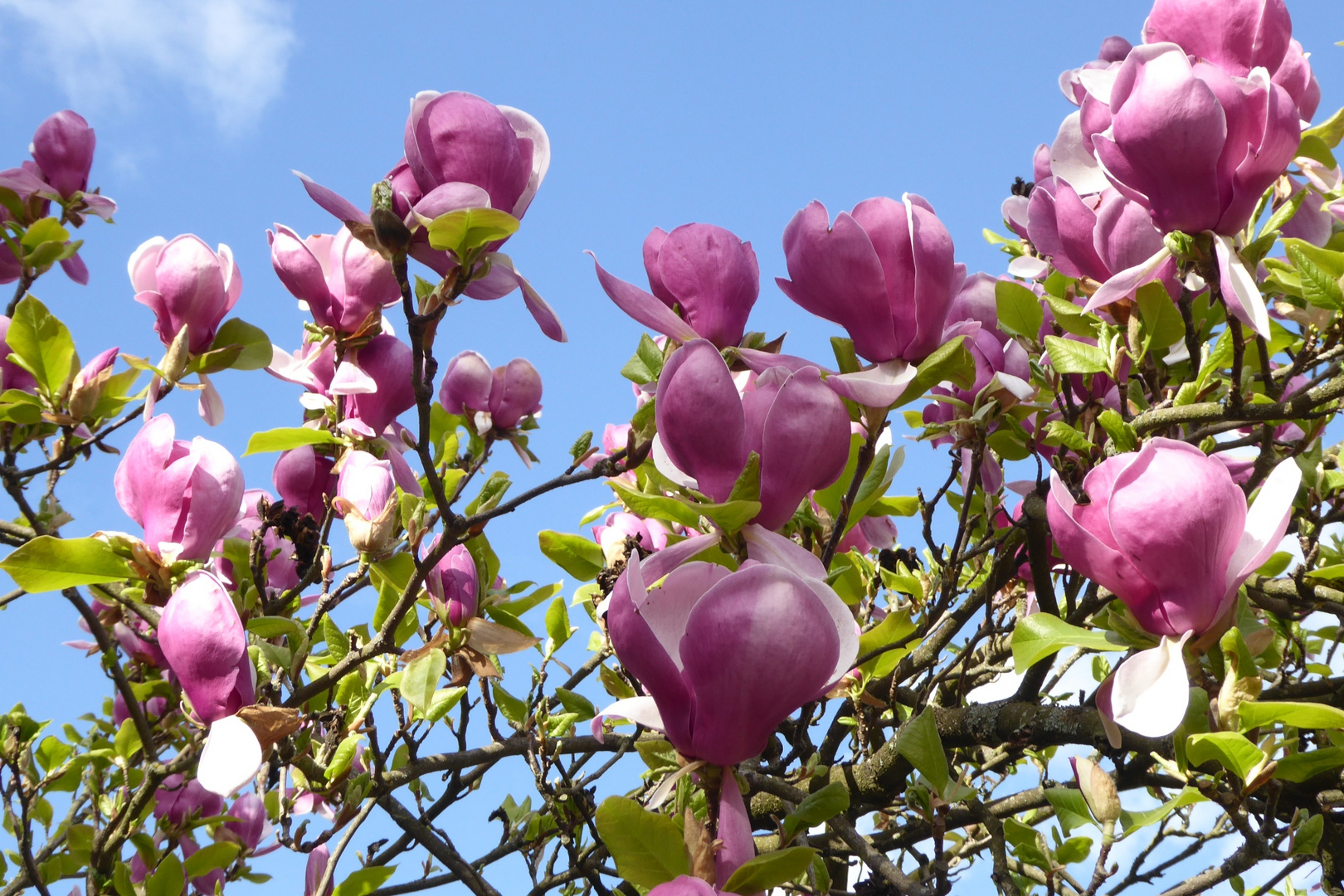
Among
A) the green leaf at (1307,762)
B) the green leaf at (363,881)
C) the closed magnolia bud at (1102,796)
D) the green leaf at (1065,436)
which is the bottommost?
the green leaf at (1307,762)

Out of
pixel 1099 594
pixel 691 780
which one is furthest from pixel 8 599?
pixel 1099 594

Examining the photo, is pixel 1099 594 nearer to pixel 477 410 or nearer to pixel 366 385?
pixel 366 385

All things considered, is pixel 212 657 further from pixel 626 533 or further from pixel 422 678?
pixel 626 533

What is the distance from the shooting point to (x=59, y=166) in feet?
9.28

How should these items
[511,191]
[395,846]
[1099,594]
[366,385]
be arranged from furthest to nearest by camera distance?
[395,846] → [1099,594] → [366,385] → [511,191]

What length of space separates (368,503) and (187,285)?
40 centimetres

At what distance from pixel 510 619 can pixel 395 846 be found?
64 centimetres

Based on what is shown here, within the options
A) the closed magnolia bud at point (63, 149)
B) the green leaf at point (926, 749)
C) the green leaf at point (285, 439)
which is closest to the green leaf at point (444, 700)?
the green leaf at point (285, 439)

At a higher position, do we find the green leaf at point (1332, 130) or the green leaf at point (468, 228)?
the green leaf at point (1332, 130)

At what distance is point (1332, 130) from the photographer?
1370mm

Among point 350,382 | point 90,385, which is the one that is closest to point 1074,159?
point 350,382

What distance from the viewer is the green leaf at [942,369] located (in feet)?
3.32

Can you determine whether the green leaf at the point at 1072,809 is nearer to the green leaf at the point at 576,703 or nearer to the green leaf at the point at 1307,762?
the green leaf at the point at 1307,762

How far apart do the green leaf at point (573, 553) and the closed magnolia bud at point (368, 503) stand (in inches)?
9.6
